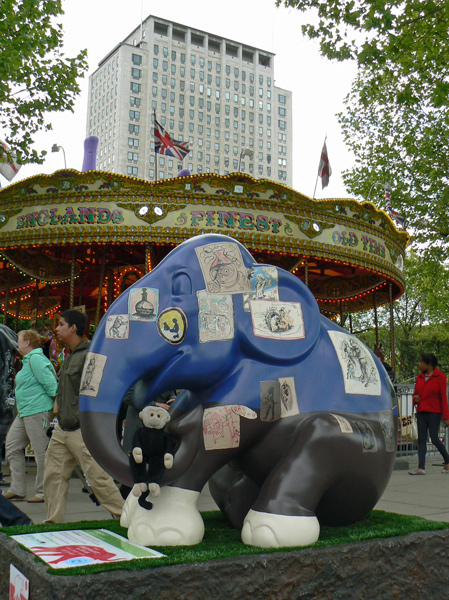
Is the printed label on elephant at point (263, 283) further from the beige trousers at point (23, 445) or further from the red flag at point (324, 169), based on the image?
the red flag at point (324, 169)

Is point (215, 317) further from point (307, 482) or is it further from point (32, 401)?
point (32, 401)

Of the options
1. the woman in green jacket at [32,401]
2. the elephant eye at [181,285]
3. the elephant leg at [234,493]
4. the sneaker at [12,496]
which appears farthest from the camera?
the sneaker at [12,496]

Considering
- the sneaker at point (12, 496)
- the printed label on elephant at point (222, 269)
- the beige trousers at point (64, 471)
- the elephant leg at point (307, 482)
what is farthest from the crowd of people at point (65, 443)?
the elephant leg at point (307, 482)

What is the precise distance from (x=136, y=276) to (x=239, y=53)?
96094 millimetres

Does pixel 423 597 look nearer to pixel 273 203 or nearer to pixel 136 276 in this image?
pixel 273 203

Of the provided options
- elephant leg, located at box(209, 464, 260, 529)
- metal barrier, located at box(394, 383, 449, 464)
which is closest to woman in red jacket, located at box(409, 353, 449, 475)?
metal barrier, located at box(394, 383, 449, 464)

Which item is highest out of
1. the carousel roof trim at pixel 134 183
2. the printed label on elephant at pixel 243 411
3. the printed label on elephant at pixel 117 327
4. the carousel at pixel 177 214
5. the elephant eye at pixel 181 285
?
the carousel roof trim at pixel 134 183

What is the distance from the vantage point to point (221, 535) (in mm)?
2912

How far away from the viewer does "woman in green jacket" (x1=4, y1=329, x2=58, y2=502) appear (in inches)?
235

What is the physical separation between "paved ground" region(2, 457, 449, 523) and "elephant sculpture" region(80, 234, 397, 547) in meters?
2.76

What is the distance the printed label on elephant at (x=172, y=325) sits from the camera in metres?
2.71

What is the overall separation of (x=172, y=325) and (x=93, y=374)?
408mm

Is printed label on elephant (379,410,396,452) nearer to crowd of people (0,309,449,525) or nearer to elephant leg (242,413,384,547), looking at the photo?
elephant leg (242,413,384,547)

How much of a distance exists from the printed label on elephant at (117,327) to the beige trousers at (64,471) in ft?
6.32
